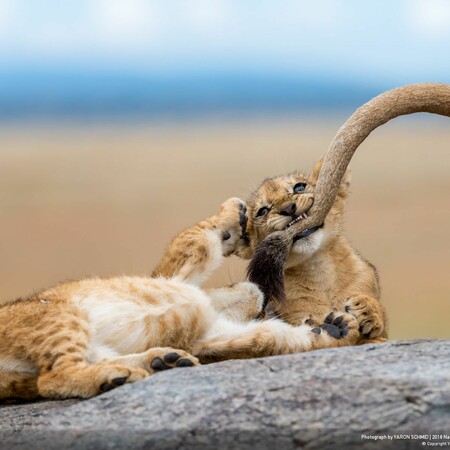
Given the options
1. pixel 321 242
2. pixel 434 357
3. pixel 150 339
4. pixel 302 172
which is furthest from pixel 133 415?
pixel 302 172

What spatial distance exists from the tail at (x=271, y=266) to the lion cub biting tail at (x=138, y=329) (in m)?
0.06

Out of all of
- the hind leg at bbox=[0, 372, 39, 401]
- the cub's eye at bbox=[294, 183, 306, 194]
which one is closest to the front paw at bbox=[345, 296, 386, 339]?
the cub's eye at bbox=[294, 183, 306, 194]

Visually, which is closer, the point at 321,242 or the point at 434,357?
the point at 434,357

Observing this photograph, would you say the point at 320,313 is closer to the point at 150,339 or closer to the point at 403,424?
the point at 150,339

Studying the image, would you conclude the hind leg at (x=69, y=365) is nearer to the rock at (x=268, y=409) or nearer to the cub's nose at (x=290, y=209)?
the rock at (x=268, y=409)

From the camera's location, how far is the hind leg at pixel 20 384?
4.16 meters

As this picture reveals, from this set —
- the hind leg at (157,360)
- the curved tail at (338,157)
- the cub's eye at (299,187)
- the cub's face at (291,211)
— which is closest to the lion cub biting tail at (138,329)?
the hind leg at (157,360)

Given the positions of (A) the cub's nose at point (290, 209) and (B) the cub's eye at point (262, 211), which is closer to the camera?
(A) the cub's nose at point (290, 209)

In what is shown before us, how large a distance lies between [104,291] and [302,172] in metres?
1.82

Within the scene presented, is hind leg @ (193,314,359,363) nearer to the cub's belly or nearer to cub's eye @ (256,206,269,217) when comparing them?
the cub's belly

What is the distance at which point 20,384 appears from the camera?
13.7 feet

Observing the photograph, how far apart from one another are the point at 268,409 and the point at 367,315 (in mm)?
1523

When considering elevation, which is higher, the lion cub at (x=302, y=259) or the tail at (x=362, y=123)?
the tail at (x=362, y=123)

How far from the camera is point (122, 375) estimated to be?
3820mm
